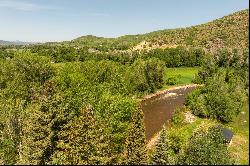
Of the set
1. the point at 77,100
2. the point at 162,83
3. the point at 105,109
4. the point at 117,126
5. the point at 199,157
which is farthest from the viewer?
the point at 162,83

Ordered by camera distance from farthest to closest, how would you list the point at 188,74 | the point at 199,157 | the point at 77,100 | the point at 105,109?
the point at 188,74 → the point at 77,100 → the point at 105,109 → the point at 199,157

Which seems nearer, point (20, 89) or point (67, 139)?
point (67, 139)

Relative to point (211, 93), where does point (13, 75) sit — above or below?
above

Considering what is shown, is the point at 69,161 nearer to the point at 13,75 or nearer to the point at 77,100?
the point at 77,100

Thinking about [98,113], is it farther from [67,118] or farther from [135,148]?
[135,148]

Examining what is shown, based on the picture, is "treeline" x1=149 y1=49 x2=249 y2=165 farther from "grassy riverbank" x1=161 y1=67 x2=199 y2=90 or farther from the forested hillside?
"grassy riverbank" x1=161 y1=67 x2=199 y2=90

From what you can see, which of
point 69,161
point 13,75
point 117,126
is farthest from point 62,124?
point 13,75

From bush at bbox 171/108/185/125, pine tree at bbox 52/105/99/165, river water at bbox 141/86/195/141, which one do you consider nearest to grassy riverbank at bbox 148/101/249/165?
bush at bbox 171/108/185/125

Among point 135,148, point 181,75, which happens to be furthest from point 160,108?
point 135,148
